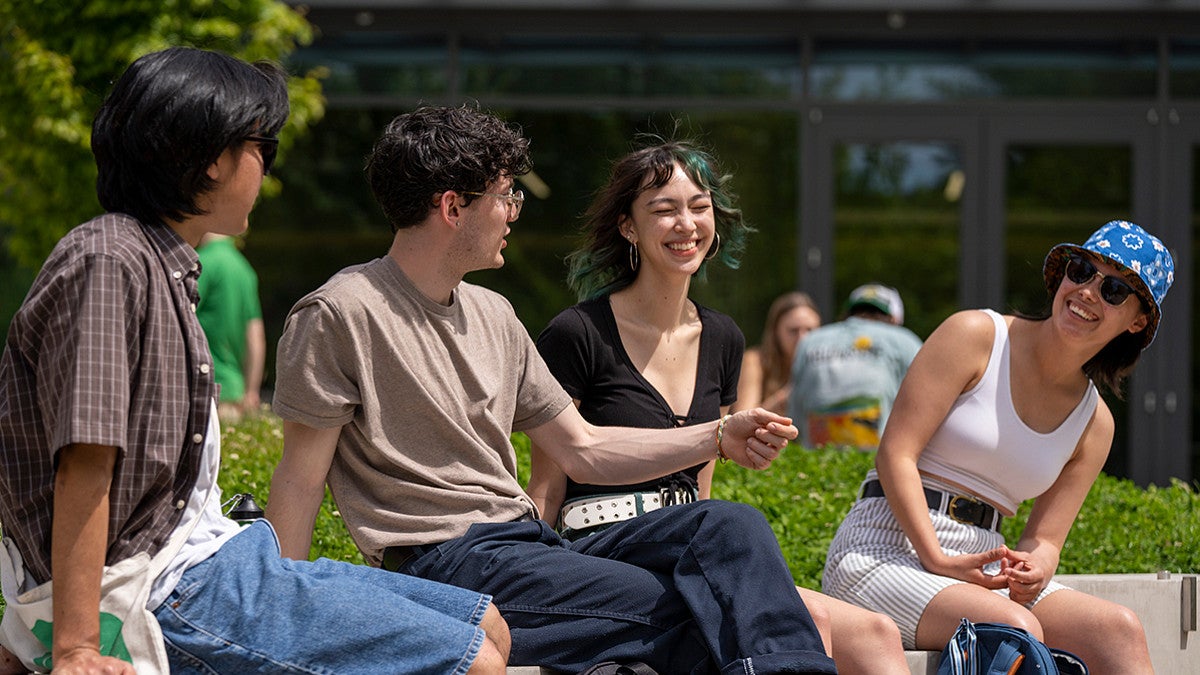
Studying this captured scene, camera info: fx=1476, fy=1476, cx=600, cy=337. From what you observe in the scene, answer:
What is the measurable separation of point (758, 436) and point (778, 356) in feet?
19.6

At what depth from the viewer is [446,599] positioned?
10.5 ft

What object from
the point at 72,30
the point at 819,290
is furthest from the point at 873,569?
the point at 819,290

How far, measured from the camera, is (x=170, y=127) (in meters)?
2.88

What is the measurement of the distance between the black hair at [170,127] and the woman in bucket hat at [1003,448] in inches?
84.2

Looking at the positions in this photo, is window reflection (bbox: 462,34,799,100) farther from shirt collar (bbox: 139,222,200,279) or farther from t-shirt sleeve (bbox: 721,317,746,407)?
shirt collar (bbox: 139,222,200,279)

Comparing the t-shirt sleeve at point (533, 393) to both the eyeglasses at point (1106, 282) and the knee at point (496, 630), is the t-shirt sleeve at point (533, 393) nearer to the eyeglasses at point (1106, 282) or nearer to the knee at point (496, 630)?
the knee at point (496, 630)

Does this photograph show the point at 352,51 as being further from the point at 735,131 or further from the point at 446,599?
the point at 446,599

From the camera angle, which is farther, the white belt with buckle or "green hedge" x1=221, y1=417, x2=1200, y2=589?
"green hedge" x1=221, y1=417, x2=1200, y2=589

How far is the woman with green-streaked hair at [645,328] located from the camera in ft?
13.8

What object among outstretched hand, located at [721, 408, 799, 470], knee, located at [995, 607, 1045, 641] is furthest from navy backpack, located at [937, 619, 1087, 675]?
outstretched hand, located at [721, 408, 799, 470]

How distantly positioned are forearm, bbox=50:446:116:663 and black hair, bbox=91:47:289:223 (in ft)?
1.77

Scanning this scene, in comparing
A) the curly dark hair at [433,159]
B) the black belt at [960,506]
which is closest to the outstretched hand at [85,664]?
the curly dark hair at [433,159]

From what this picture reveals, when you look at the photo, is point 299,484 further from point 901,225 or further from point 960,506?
point 901,225

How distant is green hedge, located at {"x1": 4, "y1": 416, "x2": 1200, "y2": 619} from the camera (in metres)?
5.36
